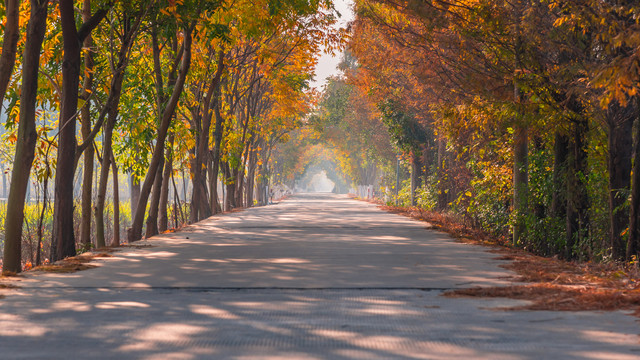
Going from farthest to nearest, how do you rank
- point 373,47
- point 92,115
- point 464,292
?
point 373,47, point 92,115, point 464,292

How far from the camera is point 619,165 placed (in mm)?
13438

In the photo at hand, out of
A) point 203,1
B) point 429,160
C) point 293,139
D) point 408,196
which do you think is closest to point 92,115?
point 203,1

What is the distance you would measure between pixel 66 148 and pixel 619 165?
970cm

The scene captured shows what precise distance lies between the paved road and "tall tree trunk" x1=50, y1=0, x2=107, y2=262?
69.1 inches

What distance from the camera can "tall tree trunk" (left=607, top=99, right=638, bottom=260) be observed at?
43.6 feet

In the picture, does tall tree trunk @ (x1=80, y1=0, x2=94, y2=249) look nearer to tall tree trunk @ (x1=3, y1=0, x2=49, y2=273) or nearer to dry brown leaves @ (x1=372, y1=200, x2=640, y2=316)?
tall tree trunk @ (x1=3, y1=0, x2=49, y2=273)

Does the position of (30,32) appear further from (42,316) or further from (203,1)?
(42,316)

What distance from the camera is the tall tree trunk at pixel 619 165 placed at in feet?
43.6

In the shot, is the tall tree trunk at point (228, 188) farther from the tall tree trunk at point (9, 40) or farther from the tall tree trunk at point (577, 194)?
the tall tree trunk at point (9, 40)

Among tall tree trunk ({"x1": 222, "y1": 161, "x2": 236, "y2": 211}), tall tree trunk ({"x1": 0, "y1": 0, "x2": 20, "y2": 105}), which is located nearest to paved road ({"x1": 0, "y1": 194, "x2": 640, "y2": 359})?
tall tree trunk ({"x1": 0, "y1": 0, "x2": 20, "y2": 105})

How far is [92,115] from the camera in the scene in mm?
21422

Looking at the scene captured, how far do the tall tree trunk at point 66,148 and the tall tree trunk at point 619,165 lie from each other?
9.35m

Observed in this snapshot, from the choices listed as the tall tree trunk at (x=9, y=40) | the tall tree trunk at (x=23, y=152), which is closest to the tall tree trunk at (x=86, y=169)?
the tall tree trunk at (x=9, y=40)

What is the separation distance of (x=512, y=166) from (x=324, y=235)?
5.10 meters
